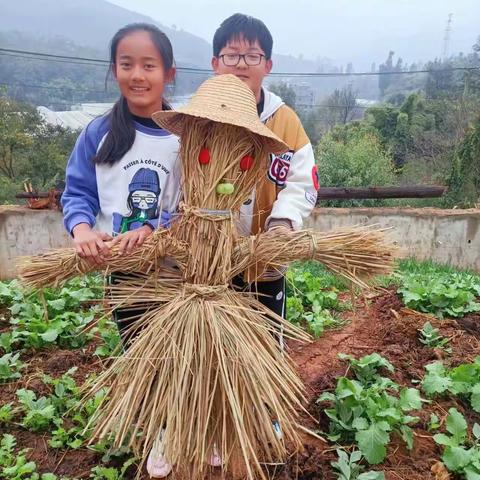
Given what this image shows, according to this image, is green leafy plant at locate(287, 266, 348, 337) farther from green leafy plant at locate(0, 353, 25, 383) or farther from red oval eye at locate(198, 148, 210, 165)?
red oval eye at locate(198, 148, 210, 165)

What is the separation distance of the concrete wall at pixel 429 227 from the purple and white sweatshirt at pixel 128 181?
3.42 metres

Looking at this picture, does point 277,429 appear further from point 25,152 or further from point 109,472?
point 25,152

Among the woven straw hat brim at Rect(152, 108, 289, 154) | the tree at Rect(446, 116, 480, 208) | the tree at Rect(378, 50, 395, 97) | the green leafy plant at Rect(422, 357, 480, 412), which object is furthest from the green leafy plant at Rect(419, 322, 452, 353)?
the tree at Rect(378, 50, 395, 97)

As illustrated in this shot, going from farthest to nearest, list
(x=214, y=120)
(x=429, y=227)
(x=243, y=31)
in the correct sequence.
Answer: (x=429, y=227) → (x=243, y=31) → (x=214, y=120)

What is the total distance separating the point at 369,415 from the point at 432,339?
3.20 ft

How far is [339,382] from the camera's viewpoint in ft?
7.22

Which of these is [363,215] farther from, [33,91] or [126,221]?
[33,91]

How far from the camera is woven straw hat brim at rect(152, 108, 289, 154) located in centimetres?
126

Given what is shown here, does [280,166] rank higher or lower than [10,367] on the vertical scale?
higher

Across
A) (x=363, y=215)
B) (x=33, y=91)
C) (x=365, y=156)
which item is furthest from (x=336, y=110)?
(x=363, y=215)

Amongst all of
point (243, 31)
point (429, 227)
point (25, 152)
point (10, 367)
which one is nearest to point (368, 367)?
point (243, 31)

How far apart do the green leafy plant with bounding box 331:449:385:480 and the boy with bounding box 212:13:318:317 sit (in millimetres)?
713

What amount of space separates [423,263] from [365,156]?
47.5 feet

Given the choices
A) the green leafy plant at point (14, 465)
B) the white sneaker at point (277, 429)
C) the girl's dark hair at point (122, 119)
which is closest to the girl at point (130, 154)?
the girl's dark hair at point (122, 119)
